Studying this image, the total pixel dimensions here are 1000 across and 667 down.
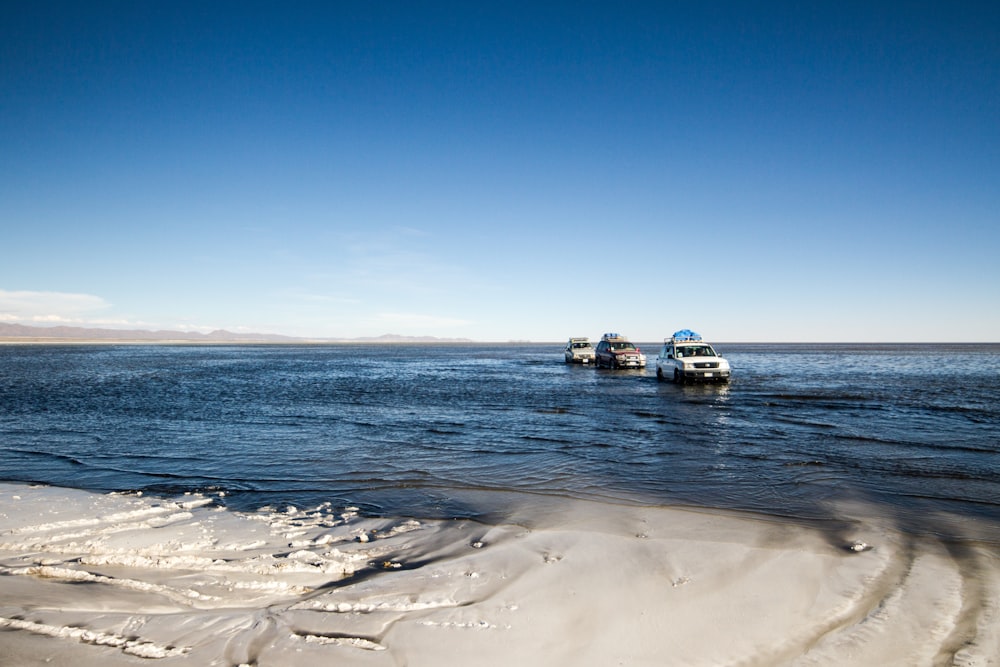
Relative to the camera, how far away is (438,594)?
4766 millimetres

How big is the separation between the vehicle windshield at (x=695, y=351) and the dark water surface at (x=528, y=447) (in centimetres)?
416

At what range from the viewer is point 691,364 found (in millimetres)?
26172

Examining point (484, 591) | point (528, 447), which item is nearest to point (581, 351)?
point (528, 447)

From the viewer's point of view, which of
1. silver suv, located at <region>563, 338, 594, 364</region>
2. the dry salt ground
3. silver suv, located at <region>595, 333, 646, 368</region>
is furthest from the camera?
silver suv, located at <region>563, 338, 594, 364</region>

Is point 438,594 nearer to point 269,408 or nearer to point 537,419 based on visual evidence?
point 537,419

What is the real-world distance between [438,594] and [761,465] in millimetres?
8208

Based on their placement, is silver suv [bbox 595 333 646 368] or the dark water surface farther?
silver suv [bbox 595 333 646 368]

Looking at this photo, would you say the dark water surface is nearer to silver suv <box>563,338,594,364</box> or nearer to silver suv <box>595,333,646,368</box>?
silver suv <box>595,333,646,368</box>

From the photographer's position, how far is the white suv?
25.9m

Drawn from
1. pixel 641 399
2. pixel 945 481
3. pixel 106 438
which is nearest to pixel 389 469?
pixel 106 438

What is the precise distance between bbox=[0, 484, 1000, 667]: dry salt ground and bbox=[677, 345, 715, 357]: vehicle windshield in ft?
70.6

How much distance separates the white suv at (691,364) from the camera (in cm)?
2589

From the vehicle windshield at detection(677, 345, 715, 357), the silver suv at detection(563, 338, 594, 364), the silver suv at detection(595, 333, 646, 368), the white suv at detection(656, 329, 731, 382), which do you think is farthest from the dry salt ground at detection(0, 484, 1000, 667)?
the silver suv at detection(563, 338, 594, 364)

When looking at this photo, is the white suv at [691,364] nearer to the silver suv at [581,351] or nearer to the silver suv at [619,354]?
the silver suv at [619,354]
